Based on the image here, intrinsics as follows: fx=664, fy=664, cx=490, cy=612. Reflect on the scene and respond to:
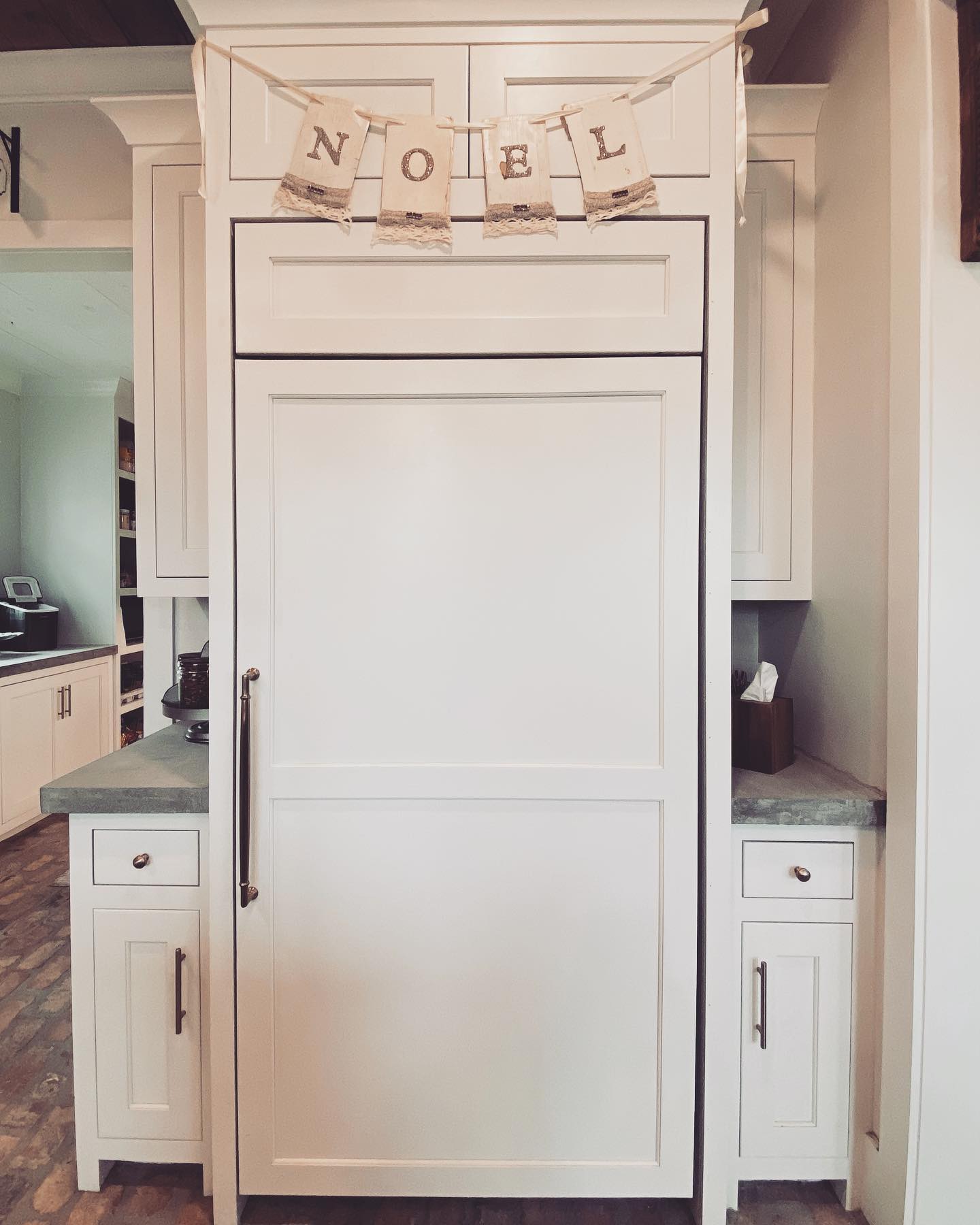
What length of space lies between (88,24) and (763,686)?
2522mm

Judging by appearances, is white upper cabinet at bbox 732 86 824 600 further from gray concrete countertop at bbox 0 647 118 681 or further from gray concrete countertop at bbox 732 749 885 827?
gray concrete countertop at bbox 0 647 118 681

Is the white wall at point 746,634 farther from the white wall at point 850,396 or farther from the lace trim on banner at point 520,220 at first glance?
the lace trim on banner at point 520,220

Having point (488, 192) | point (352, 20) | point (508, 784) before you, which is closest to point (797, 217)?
point (488, 192)

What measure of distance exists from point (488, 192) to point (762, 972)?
1.66 metres

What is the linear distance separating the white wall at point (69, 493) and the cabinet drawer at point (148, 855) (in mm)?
3638

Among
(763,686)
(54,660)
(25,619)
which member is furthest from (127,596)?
(763,686)

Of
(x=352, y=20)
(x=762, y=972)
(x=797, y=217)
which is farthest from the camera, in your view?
(x=797, y=217)

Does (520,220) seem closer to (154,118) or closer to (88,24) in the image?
(154,118)

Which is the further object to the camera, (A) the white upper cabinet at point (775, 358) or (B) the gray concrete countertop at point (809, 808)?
(A) the white upper cabinet at point (775, 358)

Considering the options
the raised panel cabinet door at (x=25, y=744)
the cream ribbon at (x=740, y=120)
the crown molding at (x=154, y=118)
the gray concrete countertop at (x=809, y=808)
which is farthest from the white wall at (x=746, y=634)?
the raised panel cabinet door at (x=25, y=744)

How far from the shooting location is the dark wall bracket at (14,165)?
76.6 inches

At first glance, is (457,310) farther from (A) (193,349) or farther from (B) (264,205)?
(A) (193,349)

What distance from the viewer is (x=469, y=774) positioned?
1315 millimetres

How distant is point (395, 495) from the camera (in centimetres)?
131
